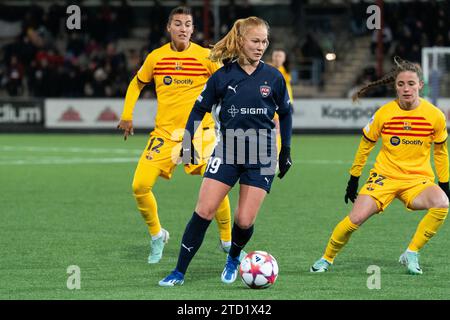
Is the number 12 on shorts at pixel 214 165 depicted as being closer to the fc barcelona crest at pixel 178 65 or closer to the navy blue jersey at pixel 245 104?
the navy blue jersey at pixel 245 104

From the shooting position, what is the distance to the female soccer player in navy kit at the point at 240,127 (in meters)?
7.99

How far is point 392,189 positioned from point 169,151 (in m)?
2.07

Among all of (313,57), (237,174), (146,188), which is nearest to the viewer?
(237,174)

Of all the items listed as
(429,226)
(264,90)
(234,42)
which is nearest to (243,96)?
(264,90)

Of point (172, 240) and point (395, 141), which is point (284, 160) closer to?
point (395, 141)

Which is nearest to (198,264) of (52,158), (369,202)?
(369,202)

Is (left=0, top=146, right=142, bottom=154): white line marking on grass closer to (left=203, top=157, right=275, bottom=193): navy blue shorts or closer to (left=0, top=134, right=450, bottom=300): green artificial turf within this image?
(left=0, top=134, right=450, bottom=300): green artificial turf

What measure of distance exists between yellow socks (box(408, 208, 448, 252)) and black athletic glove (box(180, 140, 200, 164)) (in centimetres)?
202

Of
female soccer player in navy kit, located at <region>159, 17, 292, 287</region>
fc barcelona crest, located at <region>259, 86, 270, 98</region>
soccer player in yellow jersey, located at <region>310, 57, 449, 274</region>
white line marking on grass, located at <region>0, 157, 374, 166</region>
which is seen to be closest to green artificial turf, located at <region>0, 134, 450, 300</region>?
soccer player in yellow jersey, located at <region>310, 57, 449, 274</region>

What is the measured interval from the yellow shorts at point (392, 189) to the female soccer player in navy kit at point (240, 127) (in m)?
1.06

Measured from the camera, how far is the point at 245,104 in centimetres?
798

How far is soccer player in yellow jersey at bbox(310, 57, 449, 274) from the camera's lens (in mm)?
8789

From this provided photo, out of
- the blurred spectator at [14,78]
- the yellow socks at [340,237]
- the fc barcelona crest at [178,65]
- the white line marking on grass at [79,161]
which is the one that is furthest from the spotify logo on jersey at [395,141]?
the blurred spectator at [14,78]
